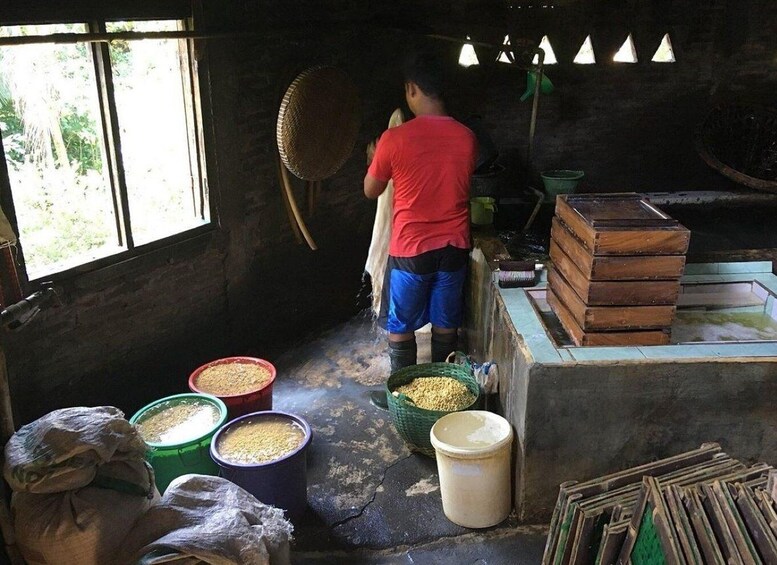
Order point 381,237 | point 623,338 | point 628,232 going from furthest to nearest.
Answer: point 381,237 < point 623,338 < point 628,232

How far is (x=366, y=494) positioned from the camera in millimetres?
3973

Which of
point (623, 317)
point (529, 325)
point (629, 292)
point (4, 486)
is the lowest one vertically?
point (4, 486)

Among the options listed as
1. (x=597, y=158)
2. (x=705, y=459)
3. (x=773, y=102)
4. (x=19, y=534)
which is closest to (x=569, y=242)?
(x=705, y=459)

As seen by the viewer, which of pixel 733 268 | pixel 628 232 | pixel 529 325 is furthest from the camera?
pixel 733 268

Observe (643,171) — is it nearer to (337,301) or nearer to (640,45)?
(640,45)

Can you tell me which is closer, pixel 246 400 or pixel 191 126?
pixel 246 400

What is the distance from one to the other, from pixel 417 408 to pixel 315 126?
2275 millimetres

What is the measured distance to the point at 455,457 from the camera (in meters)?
3.50

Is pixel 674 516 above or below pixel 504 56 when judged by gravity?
below

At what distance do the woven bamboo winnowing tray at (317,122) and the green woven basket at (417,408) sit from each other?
69.2 inches

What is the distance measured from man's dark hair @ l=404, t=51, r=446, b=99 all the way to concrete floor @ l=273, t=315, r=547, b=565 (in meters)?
2.22

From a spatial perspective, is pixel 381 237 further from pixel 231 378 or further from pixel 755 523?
pixel 755 523

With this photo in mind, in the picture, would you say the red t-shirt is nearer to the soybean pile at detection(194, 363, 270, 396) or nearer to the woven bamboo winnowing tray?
the woven bamboo winnowing tray

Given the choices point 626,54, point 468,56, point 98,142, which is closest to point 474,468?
point 98,142
